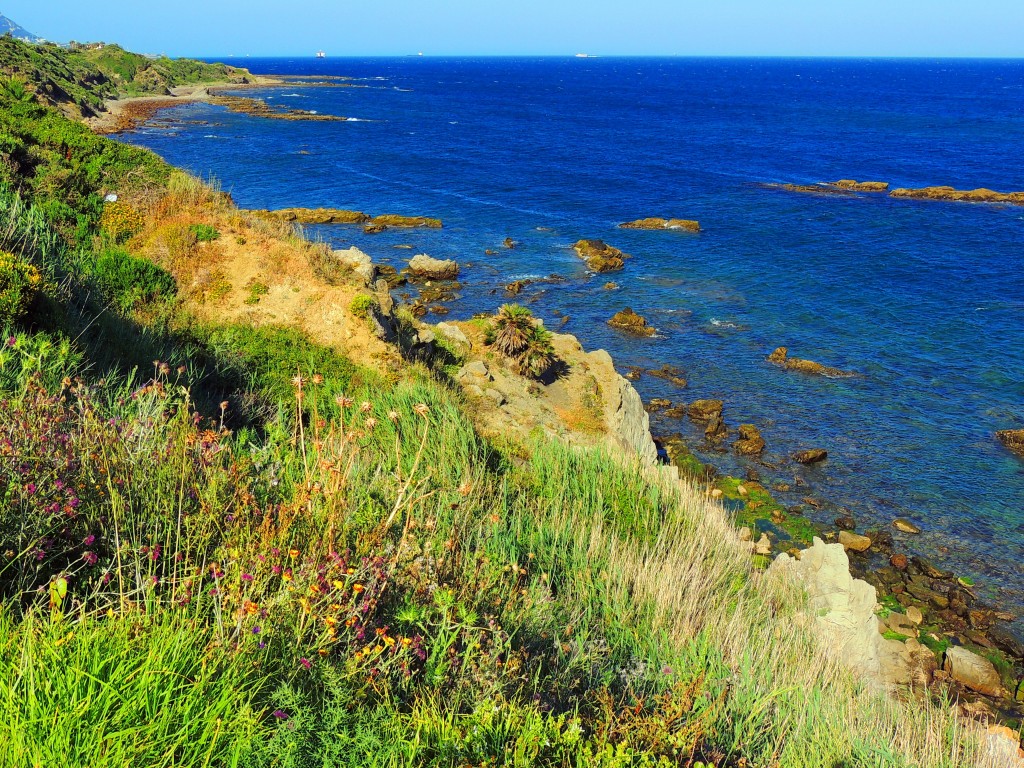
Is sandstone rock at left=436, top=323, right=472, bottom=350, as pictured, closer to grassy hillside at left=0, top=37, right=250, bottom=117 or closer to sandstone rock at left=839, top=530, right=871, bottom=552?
sandstone rock at left=839, top=530, right=871, bottom=552

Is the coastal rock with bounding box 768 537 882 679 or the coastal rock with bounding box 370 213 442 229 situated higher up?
the coastal rock with bounding box 370 213 442 229

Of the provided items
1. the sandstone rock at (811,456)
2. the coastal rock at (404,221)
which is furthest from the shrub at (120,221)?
the coastal rock at (404,221)

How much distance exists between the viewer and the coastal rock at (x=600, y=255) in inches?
1560

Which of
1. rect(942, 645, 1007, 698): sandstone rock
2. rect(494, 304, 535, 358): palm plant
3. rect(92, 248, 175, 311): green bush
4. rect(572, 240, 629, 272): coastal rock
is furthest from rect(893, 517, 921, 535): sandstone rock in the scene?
rect(572, 240, 629, 272): coastal rock

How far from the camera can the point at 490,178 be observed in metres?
60.0

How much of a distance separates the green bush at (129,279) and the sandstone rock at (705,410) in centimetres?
1642

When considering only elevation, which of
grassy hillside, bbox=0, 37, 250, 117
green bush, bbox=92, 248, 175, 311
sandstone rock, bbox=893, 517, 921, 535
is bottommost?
sandstone rock, bbox=893, 517, 921, 535

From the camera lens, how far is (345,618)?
409cm

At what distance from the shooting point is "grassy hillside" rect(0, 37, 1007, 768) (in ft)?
10.5

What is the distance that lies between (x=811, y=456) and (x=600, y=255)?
21872 mm

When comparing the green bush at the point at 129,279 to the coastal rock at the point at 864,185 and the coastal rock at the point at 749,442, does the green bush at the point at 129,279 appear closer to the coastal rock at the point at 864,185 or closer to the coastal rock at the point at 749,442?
the coastal rock at the point at 749,442

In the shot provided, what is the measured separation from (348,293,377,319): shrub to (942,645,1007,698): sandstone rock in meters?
13.9

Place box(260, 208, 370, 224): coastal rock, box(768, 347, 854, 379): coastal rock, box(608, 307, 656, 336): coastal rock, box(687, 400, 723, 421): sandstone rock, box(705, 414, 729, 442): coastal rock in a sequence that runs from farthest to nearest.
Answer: box(260, 208, 370, 224): coastal rock, box(608, 307, 656, 336): coastal rock, box(768, 347, 854, 379): coastal rock, box(687, 400, 723, 421): sandstone rock, box(705, 414, 729, 442): coastal rock

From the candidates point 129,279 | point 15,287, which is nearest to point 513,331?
point 129,279
